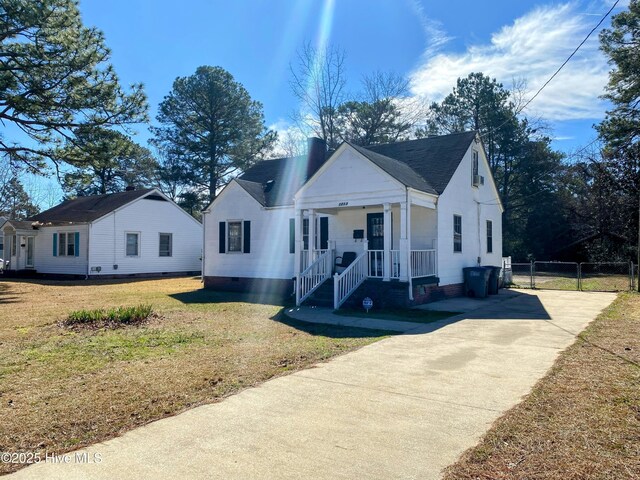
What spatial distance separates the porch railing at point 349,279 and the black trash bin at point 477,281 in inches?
178

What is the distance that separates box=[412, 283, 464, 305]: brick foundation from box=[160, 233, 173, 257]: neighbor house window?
1804cm

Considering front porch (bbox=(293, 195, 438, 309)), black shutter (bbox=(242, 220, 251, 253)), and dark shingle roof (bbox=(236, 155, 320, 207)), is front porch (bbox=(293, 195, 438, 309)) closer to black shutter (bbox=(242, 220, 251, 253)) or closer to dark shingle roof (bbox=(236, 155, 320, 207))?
dark shingle roof (bbox=(236, 155, 320, 207))

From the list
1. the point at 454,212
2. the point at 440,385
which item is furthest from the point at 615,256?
the point at 440,385

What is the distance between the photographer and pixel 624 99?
22.6 meters

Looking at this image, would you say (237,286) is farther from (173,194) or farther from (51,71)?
(173,194)

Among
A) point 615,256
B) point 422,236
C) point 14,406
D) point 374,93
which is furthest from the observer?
point 374,93

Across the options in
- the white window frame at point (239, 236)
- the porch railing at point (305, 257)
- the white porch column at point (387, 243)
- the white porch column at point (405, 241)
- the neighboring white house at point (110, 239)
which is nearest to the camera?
the white porch column at point (405, 241)

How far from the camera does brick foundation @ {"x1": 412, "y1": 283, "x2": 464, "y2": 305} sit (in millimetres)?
13203

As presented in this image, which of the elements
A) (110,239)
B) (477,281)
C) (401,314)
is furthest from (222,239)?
(477,281)

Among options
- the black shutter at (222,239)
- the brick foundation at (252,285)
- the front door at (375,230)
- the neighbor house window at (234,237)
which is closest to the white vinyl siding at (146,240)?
the brick foundation at (252,285)

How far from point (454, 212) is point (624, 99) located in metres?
14.0

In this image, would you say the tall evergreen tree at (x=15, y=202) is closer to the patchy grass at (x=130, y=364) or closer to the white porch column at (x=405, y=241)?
the patchy grass at (x=130, y=364)

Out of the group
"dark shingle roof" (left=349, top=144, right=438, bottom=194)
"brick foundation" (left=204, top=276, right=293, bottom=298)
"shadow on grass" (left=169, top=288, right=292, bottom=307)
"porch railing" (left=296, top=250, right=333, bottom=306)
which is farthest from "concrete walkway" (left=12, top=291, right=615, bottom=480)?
"brick foundation" (left=204, top=276, right=293, bottom=298)

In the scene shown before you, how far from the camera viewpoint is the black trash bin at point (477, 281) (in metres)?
15.7
